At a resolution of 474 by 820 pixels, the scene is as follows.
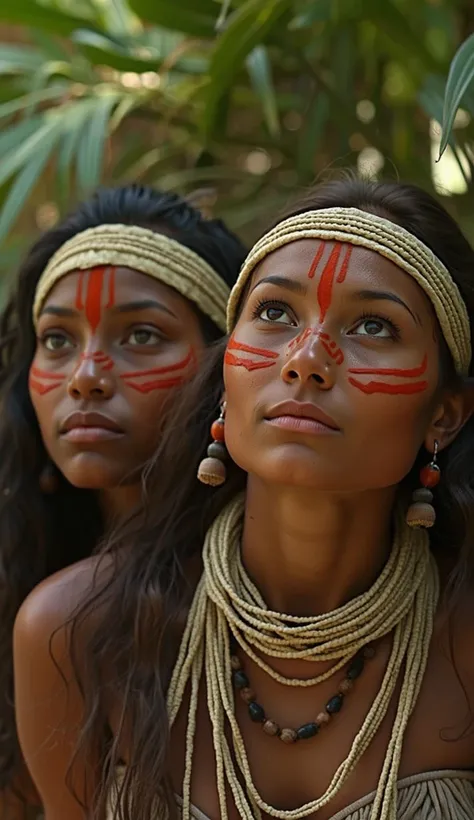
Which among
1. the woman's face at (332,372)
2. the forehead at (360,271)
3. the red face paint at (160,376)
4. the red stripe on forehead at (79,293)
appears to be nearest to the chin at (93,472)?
the red face paint at (160,376)

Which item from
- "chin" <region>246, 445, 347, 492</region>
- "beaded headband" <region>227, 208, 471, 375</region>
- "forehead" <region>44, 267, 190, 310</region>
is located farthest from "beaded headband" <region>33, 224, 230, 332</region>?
"chin" <region>246, 445, 347, 492</region>

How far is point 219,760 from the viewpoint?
138 centimetres

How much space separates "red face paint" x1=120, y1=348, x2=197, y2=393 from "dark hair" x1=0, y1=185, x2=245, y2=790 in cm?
8

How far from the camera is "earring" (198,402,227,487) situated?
4.73 feet

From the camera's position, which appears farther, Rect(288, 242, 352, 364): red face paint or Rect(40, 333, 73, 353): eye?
Rect(40, 333, 73, 353): eye

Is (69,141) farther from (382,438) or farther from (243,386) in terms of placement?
(382,438)

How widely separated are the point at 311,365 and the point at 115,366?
49 centimetres

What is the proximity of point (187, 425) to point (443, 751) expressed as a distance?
22.3 inches

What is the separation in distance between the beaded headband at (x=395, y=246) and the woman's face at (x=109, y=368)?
13.2 inches

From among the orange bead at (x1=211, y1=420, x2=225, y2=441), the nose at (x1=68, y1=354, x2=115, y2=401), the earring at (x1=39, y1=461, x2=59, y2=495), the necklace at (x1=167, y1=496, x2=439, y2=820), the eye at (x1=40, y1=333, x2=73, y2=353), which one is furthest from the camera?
the earring at (x1=39, y1=461, x2=59, y2=495)

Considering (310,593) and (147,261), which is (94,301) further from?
(310,593)

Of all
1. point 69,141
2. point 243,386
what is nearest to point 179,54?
point 69,141

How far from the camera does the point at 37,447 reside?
1905mm

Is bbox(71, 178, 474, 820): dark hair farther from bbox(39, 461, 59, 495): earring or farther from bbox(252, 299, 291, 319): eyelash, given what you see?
bbox(39, 461, 59, 495): earring
